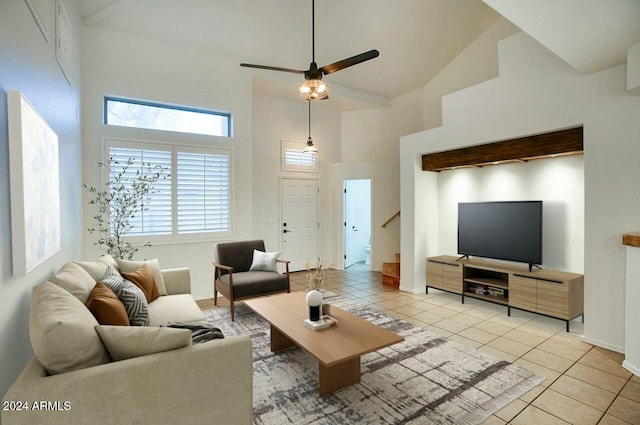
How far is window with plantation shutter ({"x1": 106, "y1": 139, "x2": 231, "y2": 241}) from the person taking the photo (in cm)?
443

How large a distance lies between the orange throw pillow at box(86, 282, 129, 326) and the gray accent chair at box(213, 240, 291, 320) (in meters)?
1.80

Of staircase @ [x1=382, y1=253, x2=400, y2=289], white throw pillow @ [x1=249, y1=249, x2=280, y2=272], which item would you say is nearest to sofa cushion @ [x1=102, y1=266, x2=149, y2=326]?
white throw pillow @ [x1=249, y1=249, x2=280, y2=272]

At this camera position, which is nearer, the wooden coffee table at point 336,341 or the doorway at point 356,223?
the wooden coffee table at point 336,341

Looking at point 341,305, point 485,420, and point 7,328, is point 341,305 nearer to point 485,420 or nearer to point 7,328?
point 485,420

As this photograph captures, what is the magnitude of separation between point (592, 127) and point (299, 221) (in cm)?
480

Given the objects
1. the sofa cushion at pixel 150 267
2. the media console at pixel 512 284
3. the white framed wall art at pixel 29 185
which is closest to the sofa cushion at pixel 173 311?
the sofa cushion at pixel 150 267

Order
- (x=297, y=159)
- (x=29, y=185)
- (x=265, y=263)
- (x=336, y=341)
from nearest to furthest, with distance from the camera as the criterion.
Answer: (x=29, y=185) → (x=336, y=341) → (x=265, y=263) → (x=297, y=159)

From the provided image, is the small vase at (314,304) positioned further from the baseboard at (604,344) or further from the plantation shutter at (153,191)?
the plantation shutter at (153,191)

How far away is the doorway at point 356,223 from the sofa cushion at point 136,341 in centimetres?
555

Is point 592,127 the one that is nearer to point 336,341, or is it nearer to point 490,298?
point 490,298

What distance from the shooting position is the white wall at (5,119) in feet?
4.99

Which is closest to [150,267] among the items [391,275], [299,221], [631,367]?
[299,221]

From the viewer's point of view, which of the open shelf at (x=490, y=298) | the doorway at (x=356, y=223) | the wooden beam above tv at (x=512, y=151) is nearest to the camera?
the wooden beam above tv at (x=512, y=151)

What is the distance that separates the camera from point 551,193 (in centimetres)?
402
